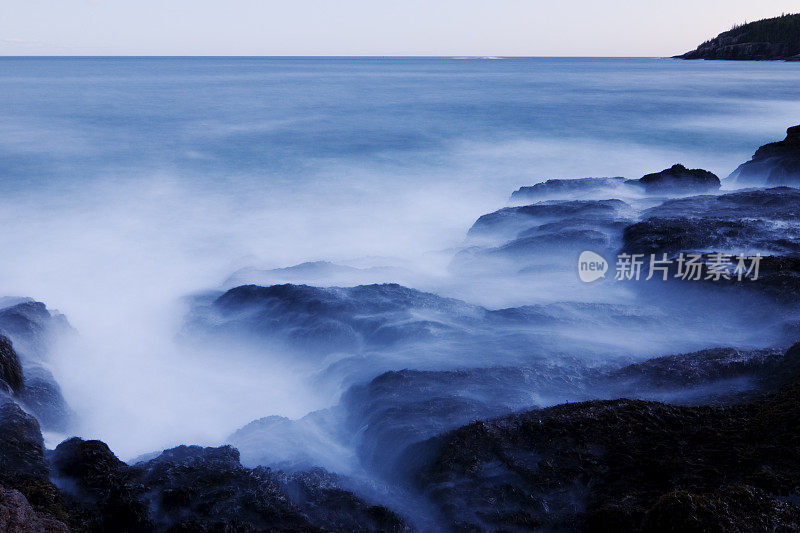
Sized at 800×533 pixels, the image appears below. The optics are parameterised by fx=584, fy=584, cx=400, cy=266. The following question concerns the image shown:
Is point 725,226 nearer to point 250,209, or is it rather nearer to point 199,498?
point 199,498

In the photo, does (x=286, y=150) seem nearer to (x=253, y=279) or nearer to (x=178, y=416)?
(x=253, y=279)

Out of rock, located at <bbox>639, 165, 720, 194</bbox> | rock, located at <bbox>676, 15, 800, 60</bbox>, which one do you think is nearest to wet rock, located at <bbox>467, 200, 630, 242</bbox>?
rock, located at <bbox>639, 165, 720, 194</bbox>

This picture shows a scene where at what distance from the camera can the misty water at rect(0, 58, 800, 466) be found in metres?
6.05

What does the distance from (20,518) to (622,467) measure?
3.23 meters

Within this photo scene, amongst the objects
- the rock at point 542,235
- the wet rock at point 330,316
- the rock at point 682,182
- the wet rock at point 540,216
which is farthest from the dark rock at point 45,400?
the rock at point 682,182

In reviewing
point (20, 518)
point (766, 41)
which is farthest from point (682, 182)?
point (766, 41)

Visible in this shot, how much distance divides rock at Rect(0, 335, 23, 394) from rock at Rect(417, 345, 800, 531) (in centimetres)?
346

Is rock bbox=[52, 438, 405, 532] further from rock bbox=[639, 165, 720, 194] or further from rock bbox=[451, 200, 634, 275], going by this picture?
rock bbox=[639, 165, 720, 194]

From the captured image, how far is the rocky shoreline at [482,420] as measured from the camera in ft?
10.9

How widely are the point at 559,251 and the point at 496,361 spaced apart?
3523 millimetres

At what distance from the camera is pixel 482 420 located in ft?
14.1

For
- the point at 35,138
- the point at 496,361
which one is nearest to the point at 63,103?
the point at 35,138

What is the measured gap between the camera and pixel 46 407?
5.10 meters

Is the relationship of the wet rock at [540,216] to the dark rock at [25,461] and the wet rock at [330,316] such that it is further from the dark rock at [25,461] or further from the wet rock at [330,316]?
the dark rock at [25,461]
